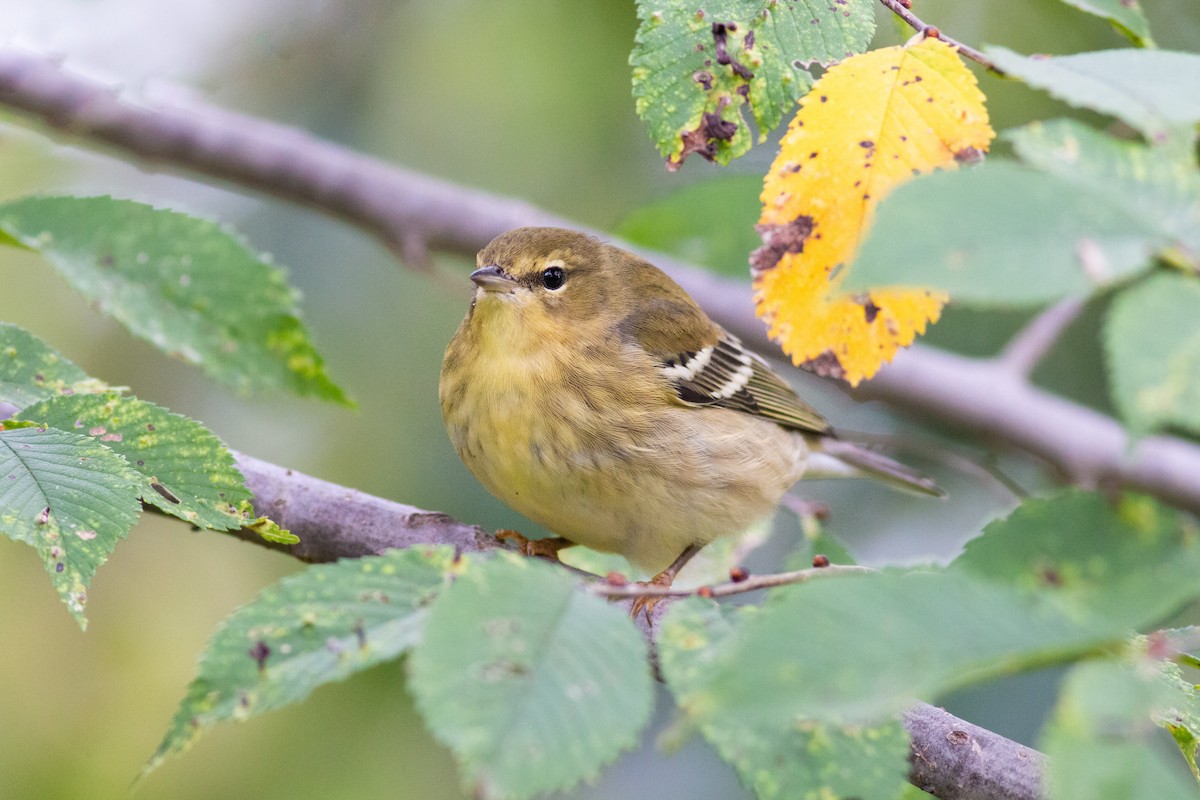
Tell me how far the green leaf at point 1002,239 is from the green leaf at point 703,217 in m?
3.06

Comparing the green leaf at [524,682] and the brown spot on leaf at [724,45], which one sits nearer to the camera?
the green leaf at [524,682]

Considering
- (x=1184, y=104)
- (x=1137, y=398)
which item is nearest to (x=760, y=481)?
(x=1184, y=104)

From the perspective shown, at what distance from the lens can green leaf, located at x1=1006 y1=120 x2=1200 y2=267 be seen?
1.10 metres

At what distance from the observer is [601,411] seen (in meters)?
3.06

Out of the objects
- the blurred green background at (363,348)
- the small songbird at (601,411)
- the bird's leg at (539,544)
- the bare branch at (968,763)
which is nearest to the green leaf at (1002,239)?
the bare branch at (968,763)

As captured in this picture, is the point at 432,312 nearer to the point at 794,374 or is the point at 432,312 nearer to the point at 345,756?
the point at 794,374

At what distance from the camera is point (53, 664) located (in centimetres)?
459

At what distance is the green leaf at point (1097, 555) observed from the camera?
1.06m

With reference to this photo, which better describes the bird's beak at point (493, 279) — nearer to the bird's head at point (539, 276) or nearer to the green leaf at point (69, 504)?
the bird's head at point (539, 276)

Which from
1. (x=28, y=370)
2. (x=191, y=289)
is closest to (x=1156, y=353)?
(x=28, y=370)

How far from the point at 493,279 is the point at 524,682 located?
2099mm

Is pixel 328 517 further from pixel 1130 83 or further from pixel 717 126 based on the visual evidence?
pixel 1130 83

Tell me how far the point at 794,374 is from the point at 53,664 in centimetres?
328

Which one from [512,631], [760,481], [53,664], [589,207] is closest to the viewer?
[512,631]
